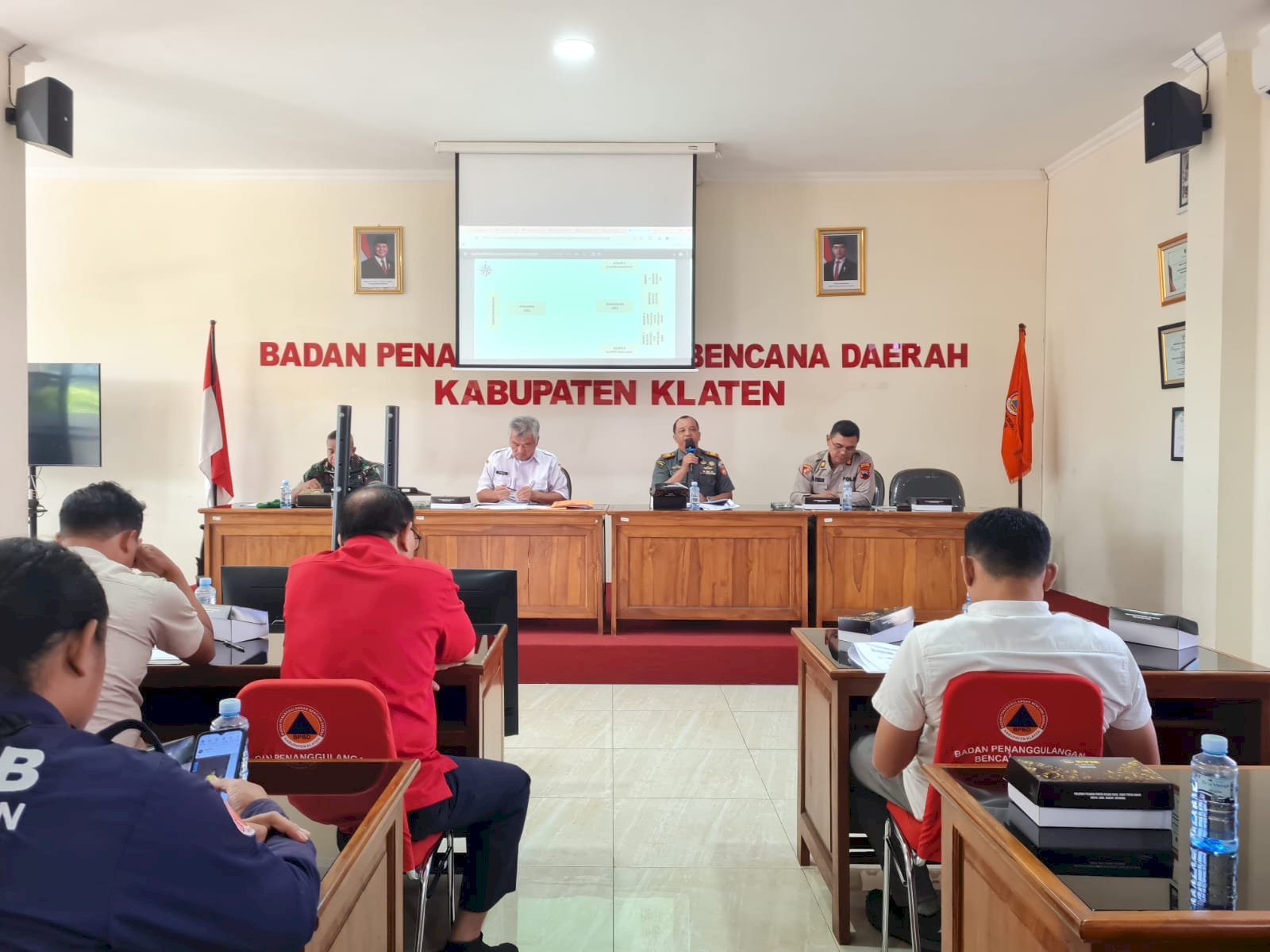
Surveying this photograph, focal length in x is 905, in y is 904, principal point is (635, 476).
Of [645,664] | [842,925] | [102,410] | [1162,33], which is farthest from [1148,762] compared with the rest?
[102,410]

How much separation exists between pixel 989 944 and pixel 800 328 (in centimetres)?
598

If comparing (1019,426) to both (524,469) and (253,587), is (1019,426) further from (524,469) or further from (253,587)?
(253,587)

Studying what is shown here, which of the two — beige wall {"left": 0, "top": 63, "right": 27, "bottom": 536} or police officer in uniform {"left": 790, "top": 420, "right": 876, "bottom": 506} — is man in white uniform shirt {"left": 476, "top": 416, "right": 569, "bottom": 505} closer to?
police officer in uniform {"left": 790, "top": 420, "right": 876, "bottom": 506}

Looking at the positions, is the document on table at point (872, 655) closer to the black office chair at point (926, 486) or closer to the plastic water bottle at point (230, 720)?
the plastic water bottle at point (230, 720)

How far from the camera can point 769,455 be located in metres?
7.03

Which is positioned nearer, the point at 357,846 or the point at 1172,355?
the point at 357,846

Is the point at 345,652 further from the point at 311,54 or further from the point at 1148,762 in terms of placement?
the point at 311,54

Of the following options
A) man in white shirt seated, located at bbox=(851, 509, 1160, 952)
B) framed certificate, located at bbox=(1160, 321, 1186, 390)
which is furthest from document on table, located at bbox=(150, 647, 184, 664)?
framed certificate, located at bbox=(1160, 321, 1186, 390)

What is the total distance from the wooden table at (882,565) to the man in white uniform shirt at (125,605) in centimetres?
355

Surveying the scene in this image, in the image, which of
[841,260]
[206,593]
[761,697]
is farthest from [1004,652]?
[841,260]

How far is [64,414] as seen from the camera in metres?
6.31

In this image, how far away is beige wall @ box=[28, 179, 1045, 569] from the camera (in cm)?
684

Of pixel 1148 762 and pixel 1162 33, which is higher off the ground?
pixel 1162 33

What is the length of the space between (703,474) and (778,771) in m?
2.66
